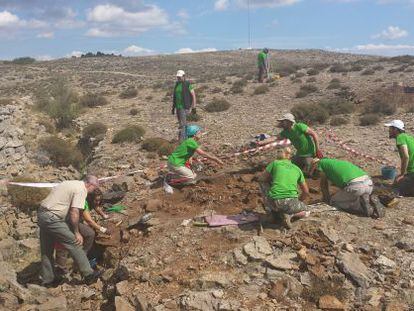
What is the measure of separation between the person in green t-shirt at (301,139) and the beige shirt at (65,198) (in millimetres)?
4210

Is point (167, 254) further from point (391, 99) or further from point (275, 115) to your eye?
point (391, 99)

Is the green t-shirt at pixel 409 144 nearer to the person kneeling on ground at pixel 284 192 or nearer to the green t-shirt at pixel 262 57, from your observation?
the person kneeling on ground at pixel 284 192

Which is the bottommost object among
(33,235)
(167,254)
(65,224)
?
(33,235)

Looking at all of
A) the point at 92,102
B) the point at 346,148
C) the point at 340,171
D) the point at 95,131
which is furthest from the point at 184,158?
the point at 92,102

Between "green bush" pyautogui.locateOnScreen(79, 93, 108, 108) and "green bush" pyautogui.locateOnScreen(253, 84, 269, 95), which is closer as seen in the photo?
"green bush" pyautogui.locateOnScreen(253, 84, 269, 95)

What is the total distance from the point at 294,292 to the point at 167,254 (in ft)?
6.31

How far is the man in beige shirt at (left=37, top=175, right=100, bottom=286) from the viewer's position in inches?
270

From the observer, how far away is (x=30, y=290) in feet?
23.9

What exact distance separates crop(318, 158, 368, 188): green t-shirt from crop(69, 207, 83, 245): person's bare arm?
3.76 metres

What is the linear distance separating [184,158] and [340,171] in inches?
125

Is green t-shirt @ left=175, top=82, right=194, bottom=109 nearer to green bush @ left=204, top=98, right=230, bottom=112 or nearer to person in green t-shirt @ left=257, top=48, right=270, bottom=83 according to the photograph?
green bush @ left=204, top=98, right=230, bottom=112

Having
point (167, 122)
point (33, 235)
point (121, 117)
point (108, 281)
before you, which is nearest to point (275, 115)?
point (167, 122)

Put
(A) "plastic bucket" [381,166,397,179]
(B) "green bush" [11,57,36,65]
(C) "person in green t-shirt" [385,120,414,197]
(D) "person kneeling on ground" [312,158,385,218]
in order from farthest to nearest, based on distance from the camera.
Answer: (B) "green bush" [11,57,36,65]
(A) "plastic bucket" [381,166,397,179]
(C) "person in green t-shirt" [385,120,414,197]
(D) "person kneeling on ground" [312,158,385,218]

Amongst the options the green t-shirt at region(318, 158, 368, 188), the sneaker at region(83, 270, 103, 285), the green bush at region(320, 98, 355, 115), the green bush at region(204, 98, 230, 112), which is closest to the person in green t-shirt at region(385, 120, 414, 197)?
the green t-shirt at region(318, 158, 368, 188)
